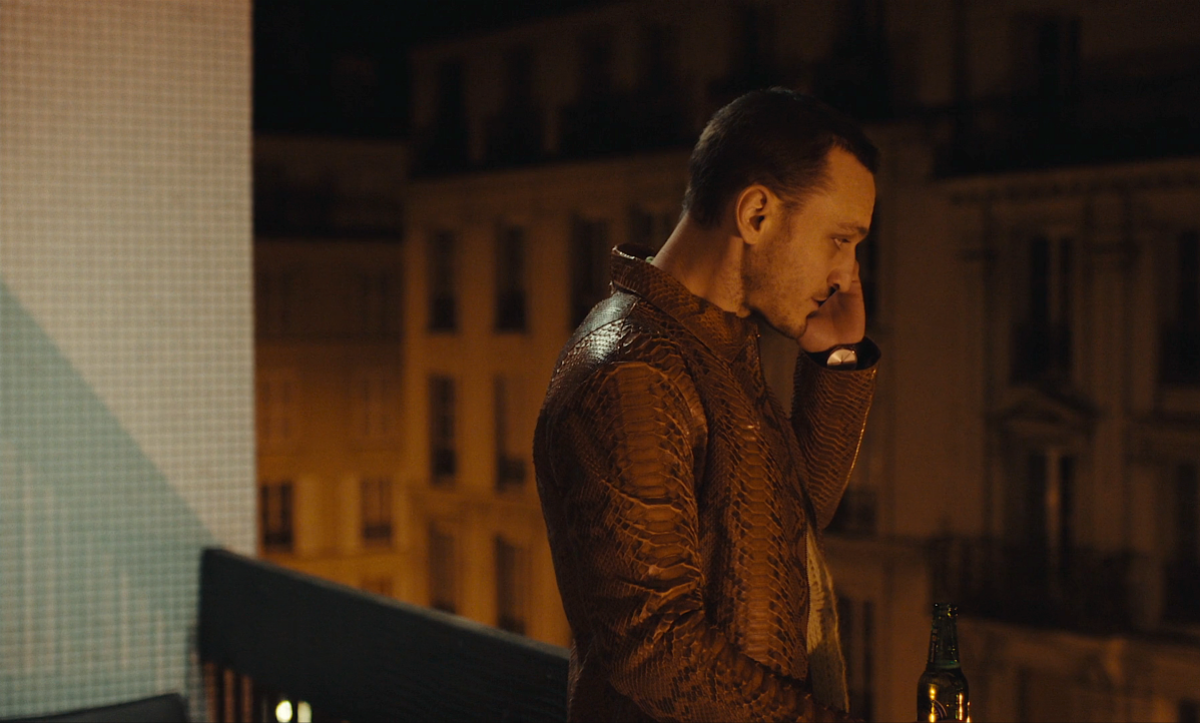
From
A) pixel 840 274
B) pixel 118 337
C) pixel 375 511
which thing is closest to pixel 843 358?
pixel 840 274

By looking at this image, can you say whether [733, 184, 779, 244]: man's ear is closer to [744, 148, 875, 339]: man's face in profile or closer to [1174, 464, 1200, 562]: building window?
[744, 148, 875, 339]: man's face in profile

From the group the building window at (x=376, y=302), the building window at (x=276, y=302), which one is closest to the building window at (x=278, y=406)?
the building window at (x=276, y=302)

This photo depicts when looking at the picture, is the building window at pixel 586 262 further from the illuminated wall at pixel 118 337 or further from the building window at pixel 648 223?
the illuminated wall at pixel 118 337

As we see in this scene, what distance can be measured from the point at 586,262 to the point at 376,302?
15.5 feet

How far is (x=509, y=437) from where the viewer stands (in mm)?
14625

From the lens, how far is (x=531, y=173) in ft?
48.0

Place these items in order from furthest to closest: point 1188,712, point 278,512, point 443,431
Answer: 1. point 278,512
2. point 443,431
3. point 1188,712

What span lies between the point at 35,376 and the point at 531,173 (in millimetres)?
12507

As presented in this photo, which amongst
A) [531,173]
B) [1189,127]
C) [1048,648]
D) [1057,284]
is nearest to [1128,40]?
[1189,127]

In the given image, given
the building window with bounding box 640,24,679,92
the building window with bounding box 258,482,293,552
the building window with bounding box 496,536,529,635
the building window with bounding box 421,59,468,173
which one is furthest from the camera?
the building window with bounding box 258,482,293,552

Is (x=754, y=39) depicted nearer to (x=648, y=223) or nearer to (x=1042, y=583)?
(x=648, y=223)

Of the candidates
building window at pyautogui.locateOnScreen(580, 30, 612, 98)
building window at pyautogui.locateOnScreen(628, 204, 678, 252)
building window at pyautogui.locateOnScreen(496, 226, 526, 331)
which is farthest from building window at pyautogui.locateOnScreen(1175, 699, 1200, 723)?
building window at pyautogui.locateOnScreen(580, 30, 612, 98)

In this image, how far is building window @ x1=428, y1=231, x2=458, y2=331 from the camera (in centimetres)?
1567

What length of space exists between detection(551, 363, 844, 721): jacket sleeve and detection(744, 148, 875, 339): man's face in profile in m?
0.11
